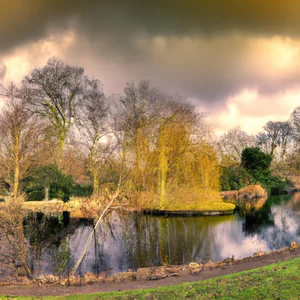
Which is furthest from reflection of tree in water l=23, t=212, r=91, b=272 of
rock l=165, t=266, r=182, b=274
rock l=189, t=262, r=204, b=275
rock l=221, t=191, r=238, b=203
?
rock l=221, t=191, r=238, b=203

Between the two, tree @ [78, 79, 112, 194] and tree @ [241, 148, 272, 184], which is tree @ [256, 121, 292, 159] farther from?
tree @ [78, 79, 112, 194]

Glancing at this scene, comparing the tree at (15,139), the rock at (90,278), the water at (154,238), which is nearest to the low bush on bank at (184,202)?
the water at (154,238)

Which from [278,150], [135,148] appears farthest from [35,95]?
[278,150]

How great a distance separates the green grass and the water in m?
4.22

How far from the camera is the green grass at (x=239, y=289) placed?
23.5 ft

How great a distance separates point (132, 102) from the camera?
30312mm

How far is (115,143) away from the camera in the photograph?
90.4ft

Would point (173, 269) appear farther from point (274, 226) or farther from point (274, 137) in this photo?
point (274, 137)

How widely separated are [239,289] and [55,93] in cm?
2599

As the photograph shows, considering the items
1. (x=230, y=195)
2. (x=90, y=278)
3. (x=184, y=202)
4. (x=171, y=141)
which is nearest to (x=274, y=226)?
(x=184, y=202)

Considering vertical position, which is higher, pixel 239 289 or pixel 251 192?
pixel 251 192

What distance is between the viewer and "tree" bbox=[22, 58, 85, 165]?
28672 millimetres

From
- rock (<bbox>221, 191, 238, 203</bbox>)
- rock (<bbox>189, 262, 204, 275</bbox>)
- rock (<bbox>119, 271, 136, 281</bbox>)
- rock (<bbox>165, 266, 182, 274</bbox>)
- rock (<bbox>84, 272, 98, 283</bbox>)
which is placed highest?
rock (<bbox>221, 191, 238, 203</bbox>)

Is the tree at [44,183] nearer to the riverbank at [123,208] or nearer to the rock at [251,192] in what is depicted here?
the riverbank at [123,208]
